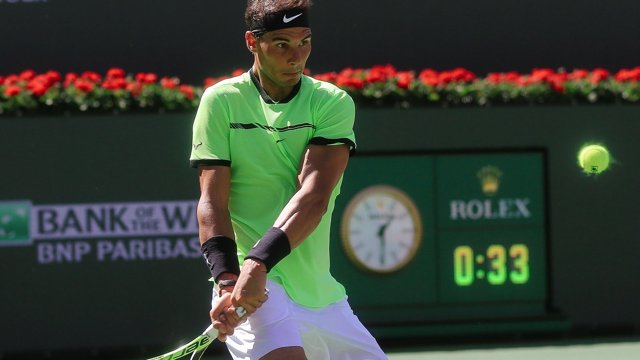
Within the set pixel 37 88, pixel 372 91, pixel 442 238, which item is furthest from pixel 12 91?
pixel 442 238

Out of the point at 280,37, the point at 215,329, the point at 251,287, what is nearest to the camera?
the point at 251,287

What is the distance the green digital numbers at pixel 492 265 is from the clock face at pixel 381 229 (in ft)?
1.09

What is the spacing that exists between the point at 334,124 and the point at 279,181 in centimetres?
24

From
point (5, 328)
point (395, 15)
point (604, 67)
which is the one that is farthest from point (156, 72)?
point (604, 67)

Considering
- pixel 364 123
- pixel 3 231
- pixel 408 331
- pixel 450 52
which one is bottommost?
pixel 408 331

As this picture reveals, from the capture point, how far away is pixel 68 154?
8219mm

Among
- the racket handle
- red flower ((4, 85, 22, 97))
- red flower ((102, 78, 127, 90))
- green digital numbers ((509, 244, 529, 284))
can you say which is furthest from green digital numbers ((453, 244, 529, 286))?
the racket handle

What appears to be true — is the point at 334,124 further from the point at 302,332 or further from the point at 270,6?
the point at 302,332

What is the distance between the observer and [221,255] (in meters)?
3.73

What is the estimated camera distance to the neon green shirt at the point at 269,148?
151 inches

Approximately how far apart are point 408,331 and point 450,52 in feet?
9.59

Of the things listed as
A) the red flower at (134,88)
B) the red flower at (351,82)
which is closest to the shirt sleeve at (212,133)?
the red flower at (134,88)

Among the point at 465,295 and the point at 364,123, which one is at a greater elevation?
the point at 364,123

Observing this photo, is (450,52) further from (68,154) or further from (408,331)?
(68,154)
